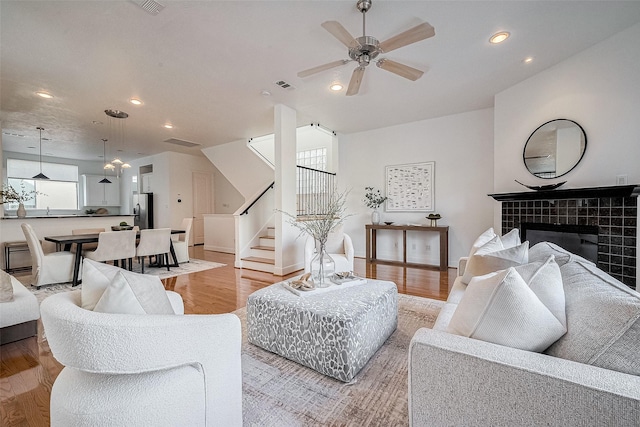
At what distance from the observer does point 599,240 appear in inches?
113

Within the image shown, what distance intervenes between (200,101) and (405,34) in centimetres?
326

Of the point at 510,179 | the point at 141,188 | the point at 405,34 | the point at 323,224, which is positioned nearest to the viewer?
the point at 405,34

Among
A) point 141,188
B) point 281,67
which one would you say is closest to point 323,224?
point 281,67

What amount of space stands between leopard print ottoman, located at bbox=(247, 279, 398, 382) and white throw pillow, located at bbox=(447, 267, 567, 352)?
838 mm

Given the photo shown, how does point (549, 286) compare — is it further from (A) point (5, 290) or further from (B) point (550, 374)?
(A) point (5, 290)

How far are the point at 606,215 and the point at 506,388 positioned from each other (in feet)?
10.6

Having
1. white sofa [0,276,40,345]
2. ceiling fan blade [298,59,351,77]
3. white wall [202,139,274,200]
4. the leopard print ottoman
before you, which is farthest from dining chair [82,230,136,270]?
ceiling fan blade [298,59,351,77]

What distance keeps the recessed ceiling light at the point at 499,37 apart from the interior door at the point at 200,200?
26.0ft

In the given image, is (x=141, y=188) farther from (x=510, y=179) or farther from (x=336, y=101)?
(x=510, y=179)

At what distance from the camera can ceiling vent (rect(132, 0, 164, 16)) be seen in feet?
6.85

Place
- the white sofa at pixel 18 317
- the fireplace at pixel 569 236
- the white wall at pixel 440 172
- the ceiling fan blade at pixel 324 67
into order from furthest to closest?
the white wall at pixel 440 172 < the fireplace at pixel 569 236 < the ceiling fan blade at pixel 324 67 < the white sofa at pixel 18 317

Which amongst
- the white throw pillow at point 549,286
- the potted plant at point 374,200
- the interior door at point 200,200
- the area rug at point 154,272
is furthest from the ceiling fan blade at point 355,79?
the interior door at point 200,200

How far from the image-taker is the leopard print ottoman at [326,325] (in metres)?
1.66

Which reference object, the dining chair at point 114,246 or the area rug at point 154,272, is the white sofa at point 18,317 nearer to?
the area rug at point 154,272
